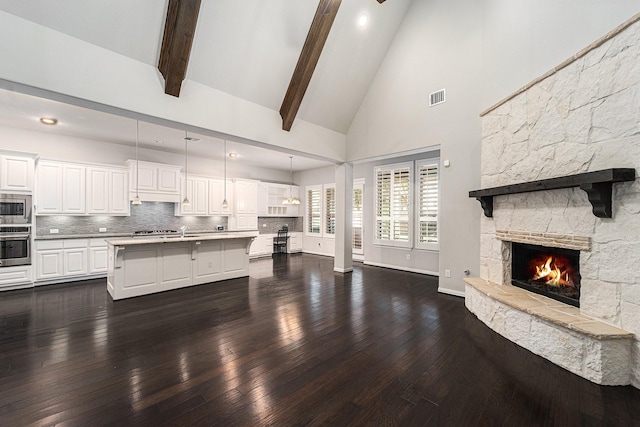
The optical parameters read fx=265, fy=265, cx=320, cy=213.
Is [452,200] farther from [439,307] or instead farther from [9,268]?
[9,268]

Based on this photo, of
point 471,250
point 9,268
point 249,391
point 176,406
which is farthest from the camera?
point 9,268

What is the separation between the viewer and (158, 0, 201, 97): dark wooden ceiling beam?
313cm

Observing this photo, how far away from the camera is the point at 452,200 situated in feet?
15.3

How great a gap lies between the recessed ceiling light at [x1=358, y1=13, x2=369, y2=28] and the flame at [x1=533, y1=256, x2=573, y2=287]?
15.3 ft

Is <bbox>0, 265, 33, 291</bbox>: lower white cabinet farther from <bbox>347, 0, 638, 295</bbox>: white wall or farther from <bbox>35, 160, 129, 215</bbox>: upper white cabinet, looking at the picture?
<bbox>347, 0, 638, 295</bbox>: white wall

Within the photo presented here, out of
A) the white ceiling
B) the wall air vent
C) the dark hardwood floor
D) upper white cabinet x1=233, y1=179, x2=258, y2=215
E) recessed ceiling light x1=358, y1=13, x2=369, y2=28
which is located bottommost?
the dark hardwood floor

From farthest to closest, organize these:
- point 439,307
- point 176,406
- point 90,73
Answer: point 439,307, point 90,73, point 176,406

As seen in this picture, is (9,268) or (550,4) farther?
(9,268)

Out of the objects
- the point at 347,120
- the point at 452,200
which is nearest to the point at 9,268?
the point at 347,120

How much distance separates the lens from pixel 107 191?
20.0 feet

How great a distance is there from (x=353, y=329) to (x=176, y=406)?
6.48 ft

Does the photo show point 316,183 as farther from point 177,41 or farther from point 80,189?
point 177,41

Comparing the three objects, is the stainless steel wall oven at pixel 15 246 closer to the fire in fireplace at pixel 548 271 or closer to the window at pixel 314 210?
the window at pixel 314 210

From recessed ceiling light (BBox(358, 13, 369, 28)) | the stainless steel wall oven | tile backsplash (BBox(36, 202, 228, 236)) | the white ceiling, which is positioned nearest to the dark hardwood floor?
the stainless steel wall oven
